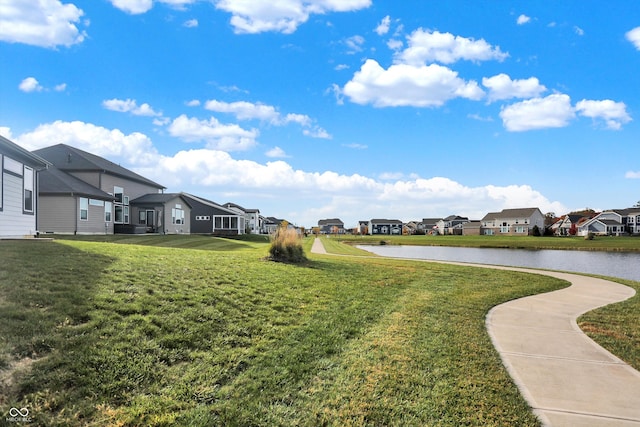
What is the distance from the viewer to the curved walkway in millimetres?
3801

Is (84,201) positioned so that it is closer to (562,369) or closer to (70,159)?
(70,159)

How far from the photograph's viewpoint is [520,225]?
88.7 m

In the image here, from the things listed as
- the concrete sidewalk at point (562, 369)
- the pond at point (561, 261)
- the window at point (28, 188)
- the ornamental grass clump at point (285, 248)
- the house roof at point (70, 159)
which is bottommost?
the pond at point (561, 261)

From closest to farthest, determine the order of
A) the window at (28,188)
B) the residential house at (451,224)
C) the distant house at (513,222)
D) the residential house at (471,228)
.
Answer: the window at (28,188), the distant house at (513,222), the residential house at (471,228), the residential house at (451,224)

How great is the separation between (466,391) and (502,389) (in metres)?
0.43

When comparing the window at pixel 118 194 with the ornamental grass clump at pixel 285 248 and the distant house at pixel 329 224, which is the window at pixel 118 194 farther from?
the distant house at pixel 329 224

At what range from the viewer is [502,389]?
4.24 m

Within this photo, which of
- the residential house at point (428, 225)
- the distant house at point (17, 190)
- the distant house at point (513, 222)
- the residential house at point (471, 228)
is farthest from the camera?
the residential house at point (428, 225)

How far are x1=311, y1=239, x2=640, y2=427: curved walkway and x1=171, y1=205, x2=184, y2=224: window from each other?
32696mm

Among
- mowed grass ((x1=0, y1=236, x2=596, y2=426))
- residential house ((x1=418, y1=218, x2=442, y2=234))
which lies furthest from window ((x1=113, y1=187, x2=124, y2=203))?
residential house ((x1=418, y1=218, x2=442, y2=234))

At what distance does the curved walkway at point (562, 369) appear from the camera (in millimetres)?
3801

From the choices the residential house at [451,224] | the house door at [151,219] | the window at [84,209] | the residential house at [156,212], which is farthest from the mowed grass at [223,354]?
the residential house at [451,224]

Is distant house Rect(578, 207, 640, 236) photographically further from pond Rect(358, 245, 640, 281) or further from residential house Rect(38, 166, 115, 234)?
residential house Rect(38, 166, 115, 234)

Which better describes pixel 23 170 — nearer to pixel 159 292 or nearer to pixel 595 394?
pixel 159 292
